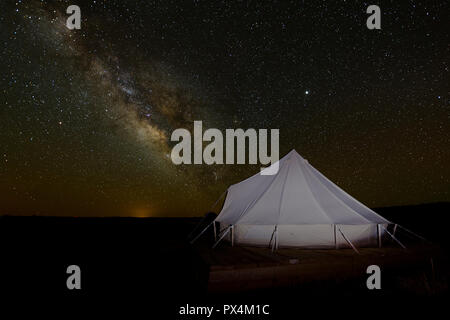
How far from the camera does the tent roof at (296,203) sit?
16.6 feet

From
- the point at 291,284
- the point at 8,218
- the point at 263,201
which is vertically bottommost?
the point at 8,218

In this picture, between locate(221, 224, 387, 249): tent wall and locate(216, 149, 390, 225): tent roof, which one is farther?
locate(216, 149, 390, 225): tent roof

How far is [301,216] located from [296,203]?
341mm

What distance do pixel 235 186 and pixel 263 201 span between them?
2025 mm

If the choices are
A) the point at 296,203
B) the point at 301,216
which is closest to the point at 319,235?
the point at 301,216

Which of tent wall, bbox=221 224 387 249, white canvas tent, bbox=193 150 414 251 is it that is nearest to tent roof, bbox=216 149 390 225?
white canvas tent, bbox=193 150 414 251

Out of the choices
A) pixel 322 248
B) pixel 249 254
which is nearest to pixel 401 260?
pixel 322 248

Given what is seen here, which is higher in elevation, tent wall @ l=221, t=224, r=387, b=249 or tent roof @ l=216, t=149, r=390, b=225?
tent roof @ l=216, t=149, r=390, b=225

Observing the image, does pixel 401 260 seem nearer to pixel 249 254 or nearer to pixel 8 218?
pixel 249 254

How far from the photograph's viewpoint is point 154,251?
9.30 m

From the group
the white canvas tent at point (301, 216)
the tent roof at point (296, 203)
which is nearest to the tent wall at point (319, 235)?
the white canvas tent at point (301, 216)

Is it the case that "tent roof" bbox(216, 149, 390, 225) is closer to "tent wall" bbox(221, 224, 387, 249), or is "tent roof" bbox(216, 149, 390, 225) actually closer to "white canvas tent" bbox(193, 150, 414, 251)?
"white canvas tent" bbox(193, 150, 414, 251)

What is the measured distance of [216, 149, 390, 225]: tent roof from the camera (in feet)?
16.6

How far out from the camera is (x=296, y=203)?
5.36 m
